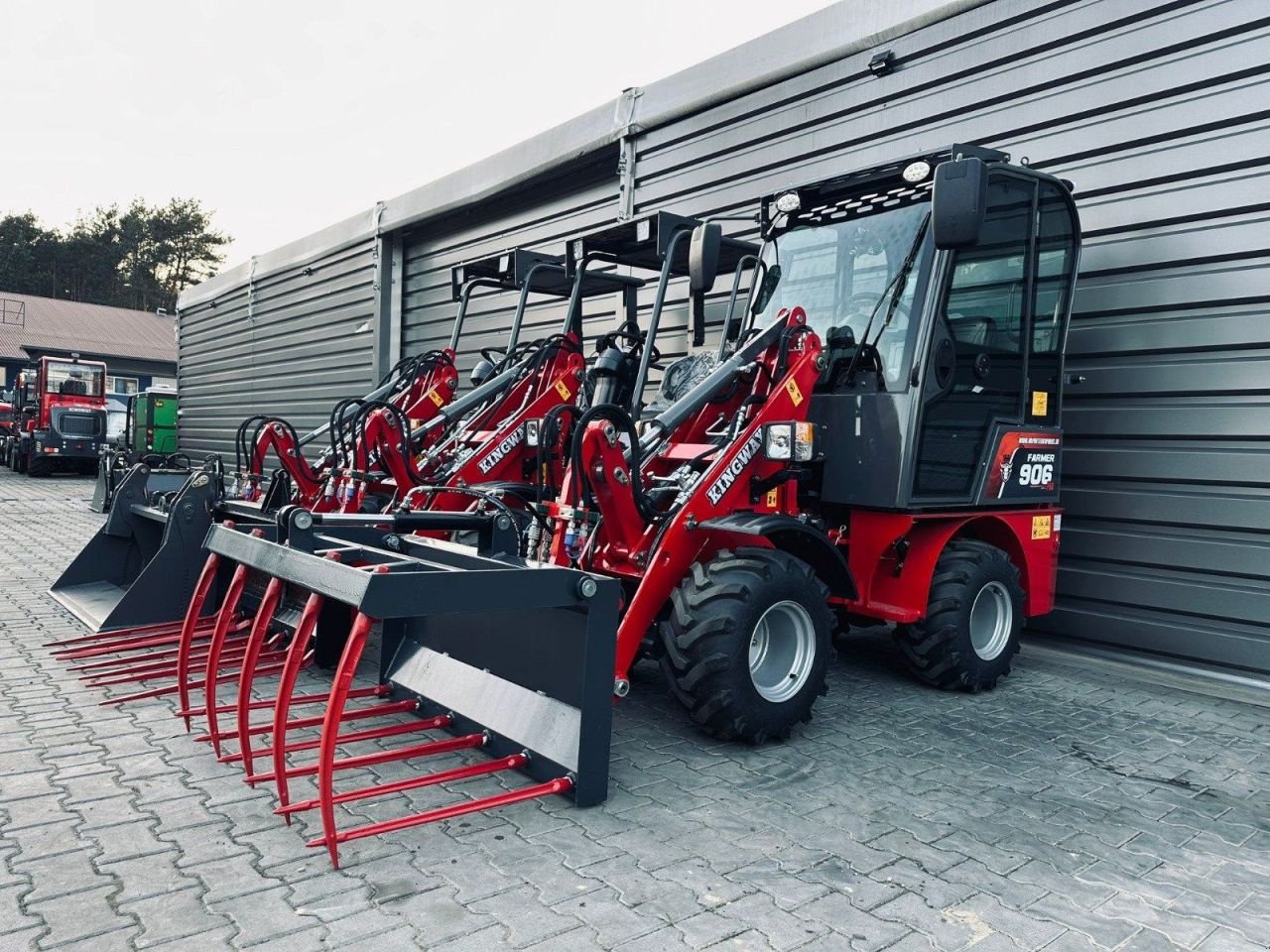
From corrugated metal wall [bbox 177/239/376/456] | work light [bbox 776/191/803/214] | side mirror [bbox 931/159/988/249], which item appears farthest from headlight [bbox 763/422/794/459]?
corrugated metal wall [bbox 177/239/376/456]

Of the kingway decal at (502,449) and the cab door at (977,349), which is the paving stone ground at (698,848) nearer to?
the cab door at (977,349)

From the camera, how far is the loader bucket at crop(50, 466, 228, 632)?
5602 millimetres

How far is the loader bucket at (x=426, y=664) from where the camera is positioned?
9.94ft

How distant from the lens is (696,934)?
8.54 ft

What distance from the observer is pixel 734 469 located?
15.0ft

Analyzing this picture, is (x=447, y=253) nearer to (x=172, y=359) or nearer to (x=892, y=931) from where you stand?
(x=892, y=931)

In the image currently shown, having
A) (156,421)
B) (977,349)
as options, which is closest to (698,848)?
(977,349)

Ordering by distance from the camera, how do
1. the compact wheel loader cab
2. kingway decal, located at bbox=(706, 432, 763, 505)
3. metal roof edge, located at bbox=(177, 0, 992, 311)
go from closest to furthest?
the compact wheel loader cab, kingway decal, located at bbox=(706, 432, 763, 505), metal roof edge, located at bbox=(177, 0, 992, 311)

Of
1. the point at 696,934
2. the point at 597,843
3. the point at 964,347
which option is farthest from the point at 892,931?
the point at 964,347

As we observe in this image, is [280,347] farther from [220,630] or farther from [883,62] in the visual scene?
[220,630]

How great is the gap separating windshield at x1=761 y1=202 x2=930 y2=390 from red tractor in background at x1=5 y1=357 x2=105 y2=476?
2166cm

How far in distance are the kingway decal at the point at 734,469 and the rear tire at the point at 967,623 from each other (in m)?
1.29

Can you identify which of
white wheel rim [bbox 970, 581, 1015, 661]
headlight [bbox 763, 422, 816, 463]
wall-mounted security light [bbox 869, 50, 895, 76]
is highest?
wall-mounted security light [bbox 869, 50, 895, 76]

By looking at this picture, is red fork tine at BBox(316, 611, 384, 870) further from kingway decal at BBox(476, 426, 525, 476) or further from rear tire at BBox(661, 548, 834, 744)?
kingway decal at BBox(476, 426, 525, 476)
